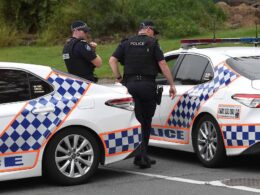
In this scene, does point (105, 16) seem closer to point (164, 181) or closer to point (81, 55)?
point (81, 55)

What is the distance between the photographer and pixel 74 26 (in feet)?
27.9

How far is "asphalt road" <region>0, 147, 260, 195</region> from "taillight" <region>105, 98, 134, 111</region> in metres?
0.79

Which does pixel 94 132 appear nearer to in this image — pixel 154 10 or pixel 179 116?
pixel 179 116

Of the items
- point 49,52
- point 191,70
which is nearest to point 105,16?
point 49,52

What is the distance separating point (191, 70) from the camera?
891 cm

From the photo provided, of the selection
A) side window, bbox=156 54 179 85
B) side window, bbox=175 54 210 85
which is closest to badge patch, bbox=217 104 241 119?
side window, bbox=175 54 210 85

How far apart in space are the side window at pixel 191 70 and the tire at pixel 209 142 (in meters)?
0.62

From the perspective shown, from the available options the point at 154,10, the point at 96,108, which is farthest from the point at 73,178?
the point at 154,10

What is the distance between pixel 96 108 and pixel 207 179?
55.6 inches

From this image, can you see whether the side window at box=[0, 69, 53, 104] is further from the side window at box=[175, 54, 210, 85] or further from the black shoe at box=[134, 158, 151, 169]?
the side window at box=[175, 54, 210, 85]

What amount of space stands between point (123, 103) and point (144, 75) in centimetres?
72

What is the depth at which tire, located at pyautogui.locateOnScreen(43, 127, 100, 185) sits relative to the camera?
7.17 meters

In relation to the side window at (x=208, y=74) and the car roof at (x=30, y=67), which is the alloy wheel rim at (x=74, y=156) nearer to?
the car roof at (x=30, y=67)

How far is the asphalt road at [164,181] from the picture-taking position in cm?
702
